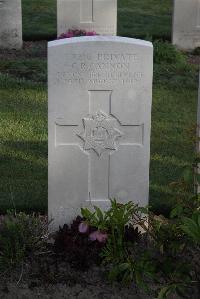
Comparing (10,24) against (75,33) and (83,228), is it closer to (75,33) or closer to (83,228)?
(75,33)

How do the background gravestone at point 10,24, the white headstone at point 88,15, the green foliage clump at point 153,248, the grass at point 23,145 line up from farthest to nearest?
the background gravestone at point 10,24 → the white headstone at point 88,15 → the grass at point 23,145 → the green foliage clump at point 153,248

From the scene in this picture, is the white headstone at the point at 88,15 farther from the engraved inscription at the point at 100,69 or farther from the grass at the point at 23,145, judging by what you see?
the engraved inscription at the point at 100,69

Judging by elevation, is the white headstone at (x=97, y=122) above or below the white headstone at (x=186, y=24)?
below

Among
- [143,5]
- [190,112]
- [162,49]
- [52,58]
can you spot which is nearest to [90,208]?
[52,58]

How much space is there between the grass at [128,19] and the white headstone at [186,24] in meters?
0.62

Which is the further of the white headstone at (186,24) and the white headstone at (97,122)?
the white headstone at (186,24)

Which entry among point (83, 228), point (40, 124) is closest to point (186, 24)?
point (40, 124)

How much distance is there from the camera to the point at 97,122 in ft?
17.2

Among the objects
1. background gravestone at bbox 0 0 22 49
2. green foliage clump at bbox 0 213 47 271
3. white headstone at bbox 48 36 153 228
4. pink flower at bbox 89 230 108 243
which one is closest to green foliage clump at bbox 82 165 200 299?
pink flower at bbox 89 230 108 243

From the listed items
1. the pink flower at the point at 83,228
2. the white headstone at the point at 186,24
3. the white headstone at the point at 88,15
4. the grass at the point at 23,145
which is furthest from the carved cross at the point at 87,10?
the pink flower at the point at 83,228

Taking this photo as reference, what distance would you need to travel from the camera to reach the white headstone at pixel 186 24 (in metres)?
13.3

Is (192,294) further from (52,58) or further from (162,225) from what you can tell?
(52,58)

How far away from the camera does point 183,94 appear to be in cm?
1033

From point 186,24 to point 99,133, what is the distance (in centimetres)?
864
